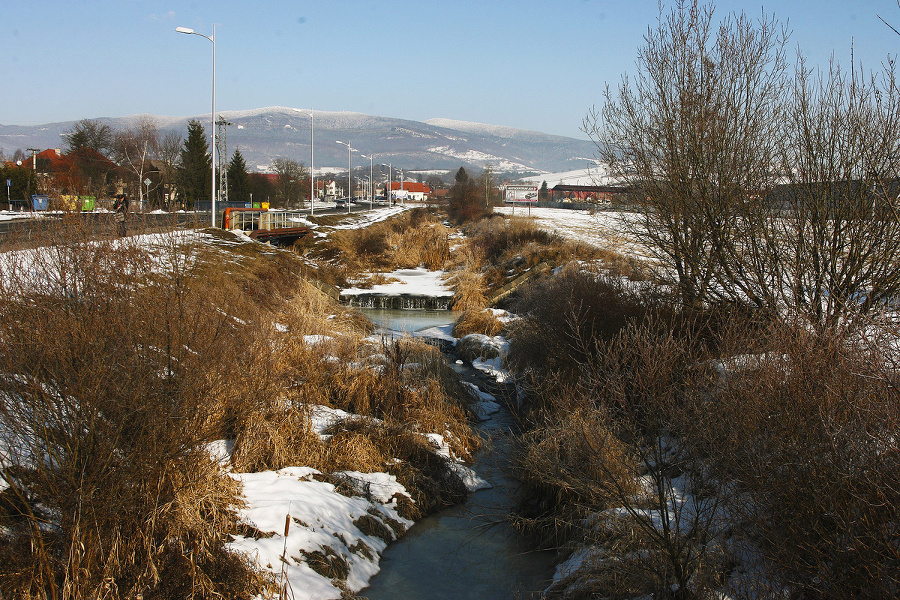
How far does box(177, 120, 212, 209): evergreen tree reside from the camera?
6612 centimetres

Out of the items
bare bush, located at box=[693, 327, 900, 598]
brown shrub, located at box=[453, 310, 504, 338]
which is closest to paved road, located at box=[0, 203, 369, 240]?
bare bush, located at box=[693, 327, 900, 598]

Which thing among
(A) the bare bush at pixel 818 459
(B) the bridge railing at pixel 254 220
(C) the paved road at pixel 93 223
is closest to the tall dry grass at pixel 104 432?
(C) the paved road at pixel 93 223

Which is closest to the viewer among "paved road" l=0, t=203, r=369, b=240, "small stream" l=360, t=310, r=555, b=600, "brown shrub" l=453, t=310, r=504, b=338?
"paved road" l=0, t=203, r=369, b=240

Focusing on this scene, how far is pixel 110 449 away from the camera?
6.25 m

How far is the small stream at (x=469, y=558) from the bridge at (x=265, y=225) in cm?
2575

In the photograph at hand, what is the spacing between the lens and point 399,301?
104 feet

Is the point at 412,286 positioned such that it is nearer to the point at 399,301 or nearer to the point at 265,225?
the point at 399,301

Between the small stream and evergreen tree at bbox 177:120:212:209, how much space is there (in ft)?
200

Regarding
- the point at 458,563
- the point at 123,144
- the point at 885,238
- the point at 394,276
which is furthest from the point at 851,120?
the point at 123,144

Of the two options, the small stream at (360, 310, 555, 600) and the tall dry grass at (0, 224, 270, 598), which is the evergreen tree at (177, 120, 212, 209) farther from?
the tall dry grass at (0, 224, 270, 598)

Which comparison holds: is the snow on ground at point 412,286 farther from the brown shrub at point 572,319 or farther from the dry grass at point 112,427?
the dry grass at point 112,427

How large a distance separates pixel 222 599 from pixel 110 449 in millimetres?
1847

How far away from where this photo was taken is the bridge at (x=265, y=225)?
3534 centimetres

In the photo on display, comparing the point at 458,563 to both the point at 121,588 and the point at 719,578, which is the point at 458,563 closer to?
the point at 719,578
